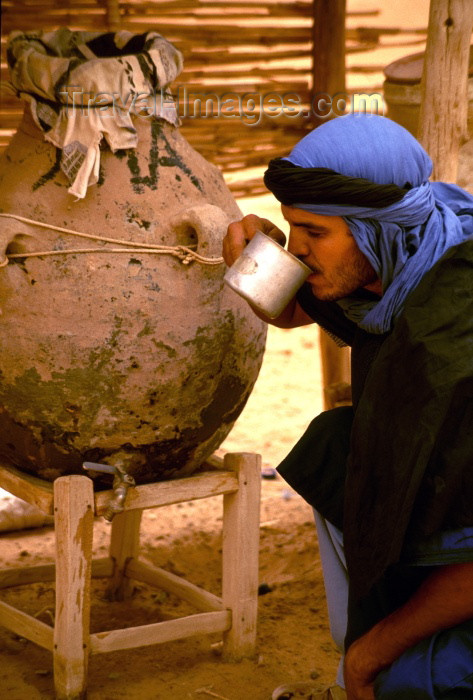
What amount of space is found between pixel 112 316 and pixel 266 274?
1.64 ft

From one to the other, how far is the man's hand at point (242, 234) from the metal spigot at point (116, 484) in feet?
2.13

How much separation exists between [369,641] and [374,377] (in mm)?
541

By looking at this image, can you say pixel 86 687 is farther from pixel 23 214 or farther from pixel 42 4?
pixel 42 4

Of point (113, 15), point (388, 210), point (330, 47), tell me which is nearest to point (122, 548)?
point (388, 210)

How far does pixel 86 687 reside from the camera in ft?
8.93

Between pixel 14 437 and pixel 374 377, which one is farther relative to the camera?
pixel 14 437

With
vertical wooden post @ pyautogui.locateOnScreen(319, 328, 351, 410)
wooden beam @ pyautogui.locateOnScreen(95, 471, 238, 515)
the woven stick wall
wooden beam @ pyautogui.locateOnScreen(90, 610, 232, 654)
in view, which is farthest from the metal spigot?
the woven stick wall

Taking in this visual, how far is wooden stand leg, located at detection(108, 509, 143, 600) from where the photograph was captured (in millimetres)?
3398

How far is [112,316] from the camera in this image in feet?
8.29

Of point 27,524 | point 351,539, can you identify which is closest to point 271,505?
point 27,524

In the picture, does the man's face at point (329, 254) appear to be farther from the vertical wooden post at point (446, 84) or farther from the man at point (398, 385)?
the vertical wooden post at point (446, 84)

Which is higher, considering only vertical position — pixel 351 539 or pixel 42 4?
pixel 42 4

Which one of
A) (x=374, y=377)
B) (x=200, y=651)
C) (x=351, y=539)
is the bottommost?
(x=200, y=651)

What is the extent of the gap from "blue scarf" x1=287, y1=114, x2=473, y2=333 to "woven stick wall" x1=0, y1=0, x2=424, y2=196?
12.7 ft
